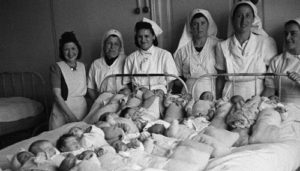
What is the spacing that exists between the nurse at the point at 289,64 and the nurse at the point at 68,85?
1.90 meters

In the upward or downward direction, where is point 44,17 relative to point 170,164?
upward

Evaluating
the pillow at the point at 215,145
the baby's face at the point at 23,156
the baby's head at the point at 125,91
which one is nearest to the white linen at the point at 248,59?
the baby's head at the point at 125,91

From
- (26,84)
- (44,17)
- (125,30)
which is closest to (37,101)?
(26,84)

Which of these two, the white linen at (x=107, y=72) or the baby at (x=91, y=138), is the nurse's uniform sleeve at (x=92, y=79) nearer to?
the white linen at (x=107, y=72)

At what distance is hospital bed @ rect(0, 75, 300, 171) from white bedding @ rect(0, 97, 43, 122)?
1873 mm

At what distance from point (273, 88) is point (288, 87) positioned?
5.8 inches

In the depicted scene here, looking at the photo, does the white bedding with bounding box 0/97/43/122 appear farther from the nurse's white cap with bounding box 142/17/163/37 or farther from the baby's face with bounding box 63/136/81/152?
the baby's face with bounding box 63/136/81/152

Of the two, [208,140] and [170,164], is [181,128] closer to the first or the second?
[208,140]

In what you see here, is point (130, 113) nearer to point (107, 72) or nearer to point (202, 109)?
point (202, 109)

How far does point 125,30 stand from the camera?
14.4ft

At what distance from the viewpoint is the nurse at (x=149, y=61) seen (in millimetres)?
3609

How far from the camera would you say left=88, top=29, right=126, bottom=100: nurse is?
387 centimetres

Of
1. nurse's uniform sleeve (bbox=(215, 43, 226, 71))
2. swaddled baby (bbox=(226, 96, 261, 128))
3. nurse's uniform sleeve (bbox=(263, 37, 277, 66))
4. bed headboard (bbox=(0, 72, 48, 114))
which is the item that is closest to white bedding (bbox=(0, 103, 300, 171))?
swaddled baby (bbox=(226, 96, 261, 128))

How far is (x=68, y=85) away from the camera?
3.72 meters
